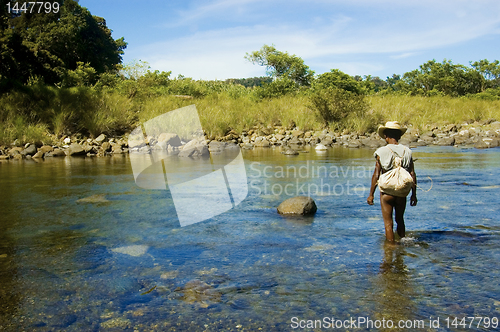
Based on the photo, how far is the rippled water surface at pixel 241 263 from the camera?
321cm

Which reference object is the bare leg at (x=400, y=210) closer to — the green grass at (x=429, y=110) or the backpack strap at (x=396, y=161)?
the backpack strap at (x=396, y=161)

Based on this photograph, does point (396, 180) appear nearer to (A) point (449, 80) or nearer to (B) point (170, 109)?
(B) point (170, 109)

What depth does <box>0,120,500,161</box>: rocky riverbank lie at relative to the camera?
1702 centimetres

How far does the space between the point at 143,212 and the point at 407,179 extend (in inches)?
157

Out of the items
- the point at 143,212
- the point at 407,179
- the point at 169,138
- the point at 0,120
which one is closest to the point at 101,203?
the point at 143,212

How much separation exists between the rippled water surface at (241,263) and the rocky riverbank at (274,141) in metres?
9.65

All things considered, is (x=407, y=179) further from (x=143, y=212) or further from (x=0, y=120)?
(x=0, y=120)

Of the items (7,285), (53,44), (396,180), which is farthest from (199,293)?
(53,44)

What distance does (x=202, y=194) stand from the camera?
27.1 ft

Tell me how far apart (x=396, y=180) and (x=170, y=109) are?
1899 cm

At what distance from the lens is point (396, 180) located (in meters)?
4.45

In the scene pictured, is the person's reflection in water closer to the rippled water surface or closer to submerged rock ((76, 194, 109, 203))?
the rippled water surface

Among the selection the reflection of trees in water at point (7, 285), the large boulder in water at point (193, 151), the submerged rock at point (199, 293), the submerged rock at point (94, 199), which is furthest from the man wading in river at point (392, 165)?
the large boulder in water at point (193, 151)

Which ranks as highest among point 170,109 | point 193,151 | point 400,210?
point 170,109
